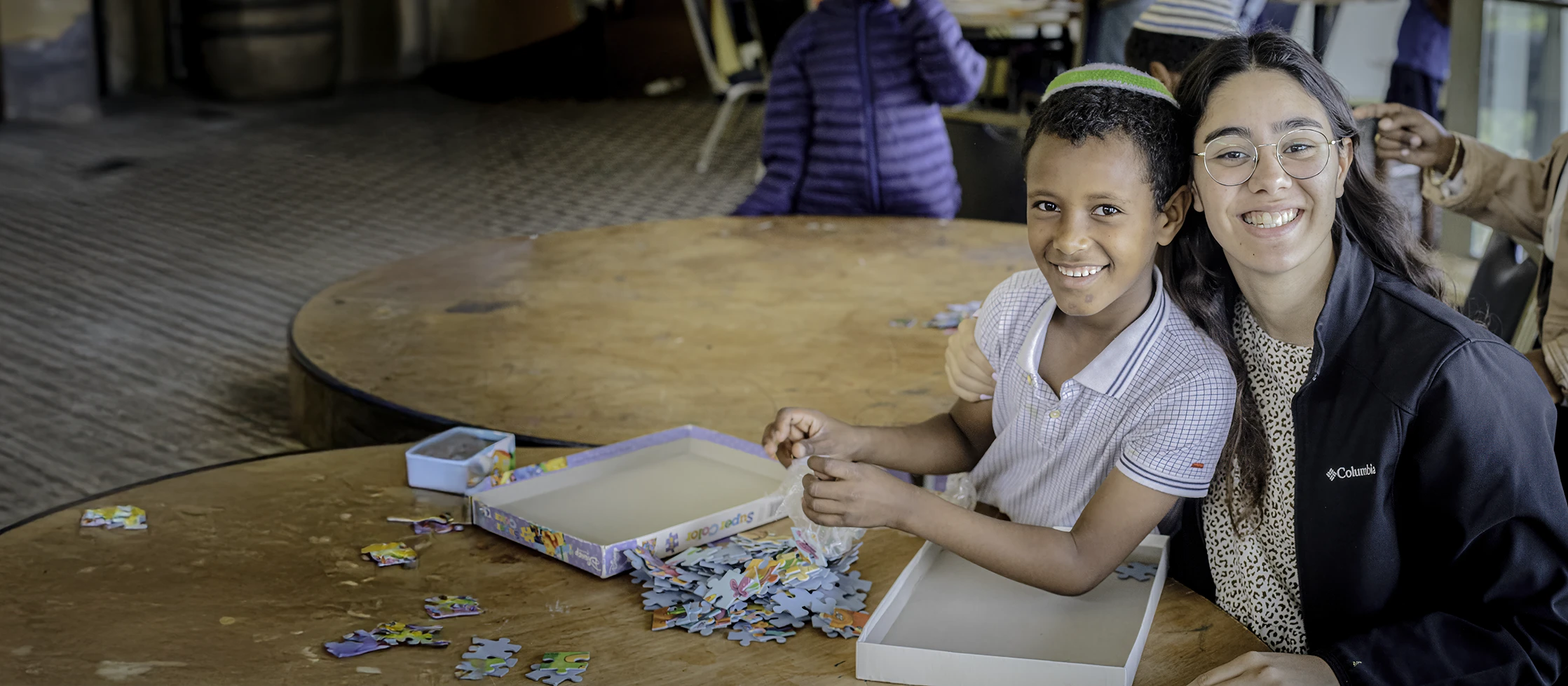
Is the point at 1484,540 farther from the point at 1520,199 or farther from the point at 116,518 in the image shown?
the point at 116,518

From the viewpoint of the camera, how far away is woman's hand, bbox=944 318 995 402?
173 centimetres

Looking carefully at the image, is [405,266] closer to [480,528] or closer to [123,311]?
[480,528]

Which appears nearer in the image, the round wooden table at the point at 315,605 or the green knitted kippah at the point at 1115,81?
the round wooden table at the point at 315,605

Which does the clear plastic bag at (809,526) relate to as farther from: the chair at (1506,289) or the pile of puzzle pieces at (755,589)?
the chair at (1506,289)

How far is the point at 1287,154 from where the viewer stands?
4.66ft

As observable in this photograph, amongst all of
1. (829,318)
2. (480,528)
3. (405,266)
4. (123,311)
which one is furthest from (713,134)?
(480,528)

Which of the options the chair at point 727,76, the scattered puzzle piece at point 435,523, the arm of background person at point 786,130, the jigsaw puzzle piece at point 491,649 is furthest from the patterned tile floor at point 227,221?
the jigsaw puzzle piece at point 491,649

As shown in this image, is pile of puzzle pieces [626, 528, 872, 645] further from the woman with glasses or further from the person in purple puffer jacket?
the person in purple puffer jacket

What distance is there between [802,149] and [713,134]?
362 cm

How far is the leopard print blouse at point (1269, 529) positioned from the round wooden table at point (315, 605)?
134 mm

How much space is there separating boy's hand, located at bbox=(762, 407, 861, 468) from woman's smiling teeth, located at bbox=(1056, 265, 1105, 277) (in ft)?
1.11

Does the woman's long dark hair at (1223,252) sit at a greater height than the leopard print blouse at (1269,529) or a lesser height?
greater

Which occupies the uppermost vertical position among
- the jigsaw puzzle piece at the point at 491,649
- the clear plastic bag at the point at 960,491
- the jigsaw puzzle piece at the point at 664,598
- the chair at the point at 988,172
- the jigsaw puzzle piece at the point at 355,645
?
the jigsaw puzzle piece at the point at 355,645

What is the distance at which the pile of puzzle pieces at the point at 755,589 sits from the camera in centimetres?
140
